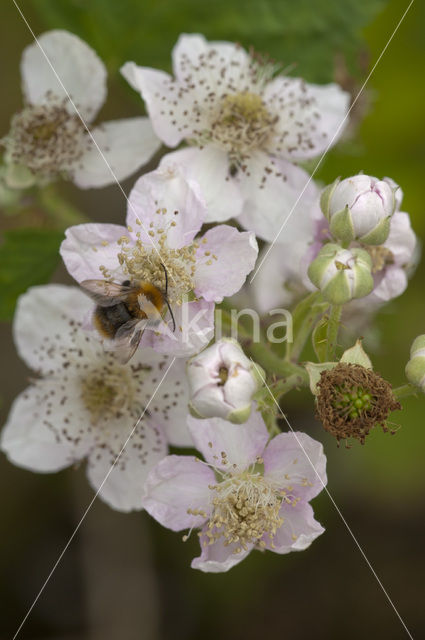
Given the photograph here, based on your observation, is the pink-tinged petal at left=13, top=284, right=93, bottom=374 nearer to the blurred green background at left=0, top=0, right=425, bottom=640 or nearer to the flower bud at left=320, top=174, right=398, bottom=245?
the flower bud at left=320, top=174, right=398, bottom=245

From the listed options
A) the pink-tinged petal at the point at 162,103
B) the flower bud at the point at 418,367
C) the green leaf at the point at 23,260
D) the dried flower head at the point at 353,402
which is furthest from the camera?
the green leaf at the point at 23,260

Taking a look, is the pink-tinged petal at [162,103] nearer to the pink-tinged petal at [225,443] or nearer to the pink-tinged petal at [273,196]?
the pink-tinged petal at [273,196]

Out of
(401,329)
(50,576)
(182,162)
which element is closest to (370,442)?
(401,329)

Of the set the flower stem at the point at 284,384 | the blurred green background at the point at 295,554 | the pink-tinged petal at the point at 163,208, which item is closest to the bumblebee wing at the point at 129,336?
the pink-tinged petal at the point at 163,208

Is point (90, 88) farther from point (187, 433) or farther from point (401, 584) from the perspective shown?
point (401, 584)

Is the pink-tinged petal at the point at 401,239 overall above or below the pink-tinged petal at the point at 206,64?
below

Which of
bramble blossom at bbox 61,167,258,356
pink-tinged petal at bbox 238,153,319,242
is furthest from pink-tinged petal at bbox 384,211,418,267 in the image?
bramble blossom at bbox 61,167,258,356
